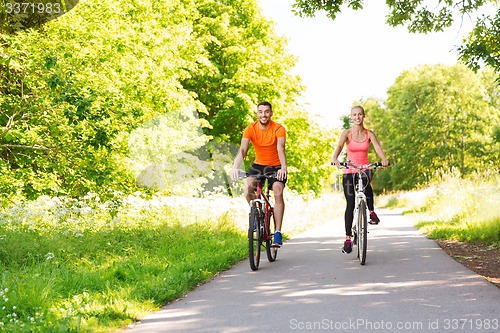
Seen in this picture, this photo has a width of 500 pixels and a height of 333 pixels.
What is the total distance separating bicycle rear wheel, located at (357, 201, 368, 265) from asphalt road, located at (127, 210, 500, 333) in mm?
185

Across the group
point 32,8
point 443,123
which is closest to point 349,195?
point 32,8

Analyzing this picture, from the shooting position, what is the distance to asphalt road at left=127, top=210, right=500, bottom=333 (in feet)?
15.2

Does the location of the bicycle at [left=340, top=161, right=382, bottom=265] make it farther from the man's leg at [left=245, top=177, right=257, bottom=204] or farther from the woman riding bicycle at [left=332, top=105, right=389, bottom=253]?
the man's leg at [left=245, top=177, right=257, bottom=204]

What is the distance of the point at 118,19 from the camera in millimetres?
16109

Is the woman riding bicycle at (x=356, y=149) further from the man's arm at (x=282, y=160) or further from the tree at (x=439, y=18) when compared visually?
the tree at (x=439, y=18)

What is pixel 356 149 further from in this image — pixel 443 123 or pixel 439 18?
pixel 443 123

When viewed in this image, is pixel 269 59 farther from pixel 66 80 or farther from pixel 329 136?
pixel 66 80

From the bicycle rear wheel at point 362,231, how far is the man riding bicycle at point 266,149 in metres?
1.11

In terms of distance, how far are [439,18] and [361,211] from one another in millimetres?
8037

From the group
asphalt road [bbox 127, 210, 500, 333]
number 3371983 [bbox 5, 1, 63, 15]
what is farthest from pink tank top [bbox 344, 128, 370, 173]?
number 3371983 [bbox 5, 1, 63, 15]

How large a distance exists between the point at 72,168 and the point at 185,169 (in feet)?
27.7

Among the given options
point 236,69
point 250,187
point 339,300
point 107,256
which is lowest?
point 339,300

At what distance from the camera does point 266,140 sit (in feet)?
26.5

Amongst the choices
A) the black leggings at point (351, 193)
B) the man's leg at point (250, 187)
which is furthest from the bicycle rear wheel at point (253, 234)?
the black leggings at point (351, 193)
